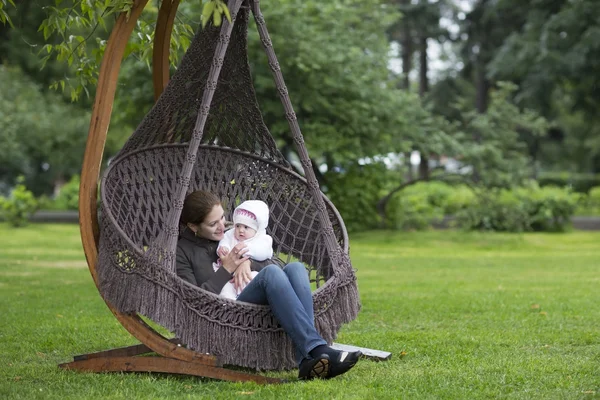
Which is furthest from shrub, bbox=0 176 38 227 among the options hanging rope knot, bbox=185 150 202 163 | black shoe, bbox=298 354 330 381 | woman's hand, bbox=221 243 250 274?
black shoe, bbox=298 354 330 381

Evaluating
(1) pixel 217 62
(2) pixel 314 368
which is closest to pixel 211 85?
(1) pixel 217 62

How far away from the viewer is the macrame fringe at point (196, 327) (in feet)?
13.3

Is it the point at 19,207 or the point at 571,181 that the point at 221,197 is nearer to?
the point at 19,207

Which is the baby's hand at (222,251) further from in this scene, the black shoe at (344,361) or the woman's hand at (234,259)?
the black shoe at (344,361)

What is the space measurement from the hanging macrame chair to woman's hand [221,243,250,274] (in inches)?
14.8

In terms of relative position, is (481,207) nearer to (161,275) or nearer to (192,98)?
(192,98)

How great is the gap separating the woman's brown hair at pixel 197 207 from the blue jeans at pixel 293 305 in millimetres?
599

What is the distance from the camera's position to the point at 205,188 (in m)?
5.56

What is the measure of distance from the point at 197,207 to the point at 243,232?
10.8 inches

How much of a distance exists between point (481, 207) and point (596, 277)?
551cm

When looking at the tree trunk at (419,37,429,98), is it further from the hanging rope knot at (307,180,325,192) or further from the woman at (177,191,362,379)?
the woman at (177,191,362,379)

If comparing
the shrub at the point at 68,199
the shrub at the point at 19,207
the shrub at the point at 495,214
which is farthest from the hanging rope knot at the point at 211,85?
the shrub at the point at 68,199

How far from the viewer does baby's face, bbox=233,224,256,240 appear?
463 cm

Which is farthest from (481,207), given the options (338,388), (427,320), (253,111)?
(338,388)
